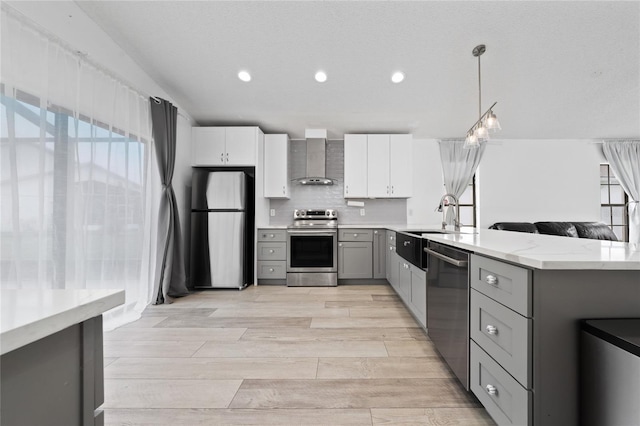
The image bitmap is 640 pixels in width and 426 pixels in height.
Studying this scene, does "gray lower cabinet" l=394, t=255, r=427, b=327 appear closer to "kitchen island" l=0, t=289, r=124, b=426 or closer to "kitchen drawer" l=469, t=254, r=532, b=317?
"kitchen drawer" l=469, t=254, r=532, b=317

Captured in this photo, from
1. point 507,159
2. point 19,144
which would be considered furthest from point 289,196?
point 507,159

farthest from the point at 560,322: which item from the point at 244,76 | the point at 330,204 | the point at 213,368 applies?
the point at 330,204

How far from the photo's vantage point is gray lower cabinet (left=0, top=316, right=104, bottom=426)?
39cm

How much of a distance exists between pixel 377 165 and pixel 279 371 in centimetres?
343

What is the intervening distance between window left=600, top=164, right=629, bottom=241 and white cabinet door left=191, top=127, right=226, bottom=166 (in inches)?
263

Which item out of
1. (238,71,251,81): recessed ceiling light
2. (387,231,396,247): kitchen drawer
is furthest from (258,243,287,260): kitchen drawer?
(238,71,251,81): recessed ceiling light

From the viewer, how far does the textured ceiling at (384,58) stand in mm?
2438

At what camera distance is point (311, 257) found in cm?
418

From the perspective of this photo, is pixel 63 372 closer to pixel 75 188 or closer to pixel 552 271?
pixel 552 271

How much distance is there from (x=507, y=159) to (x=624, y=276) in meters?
4.73

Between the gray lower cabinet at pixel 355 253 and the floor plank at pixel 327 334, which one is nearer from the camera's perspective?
the floor plank at pixel 327 334

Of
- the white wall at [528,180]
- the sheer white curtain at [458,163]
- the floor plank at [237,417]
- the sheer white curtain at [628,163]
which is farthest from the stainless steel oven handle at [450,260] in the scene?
the sheer white curtain at [628,163]

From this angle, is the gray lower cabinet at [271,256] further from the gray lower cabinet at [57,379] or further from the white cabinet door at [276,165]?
the gray lower cabinet at [57,379]

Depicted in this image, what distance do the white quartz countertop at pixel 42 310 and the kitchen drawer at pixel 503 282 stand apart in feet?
4.10
